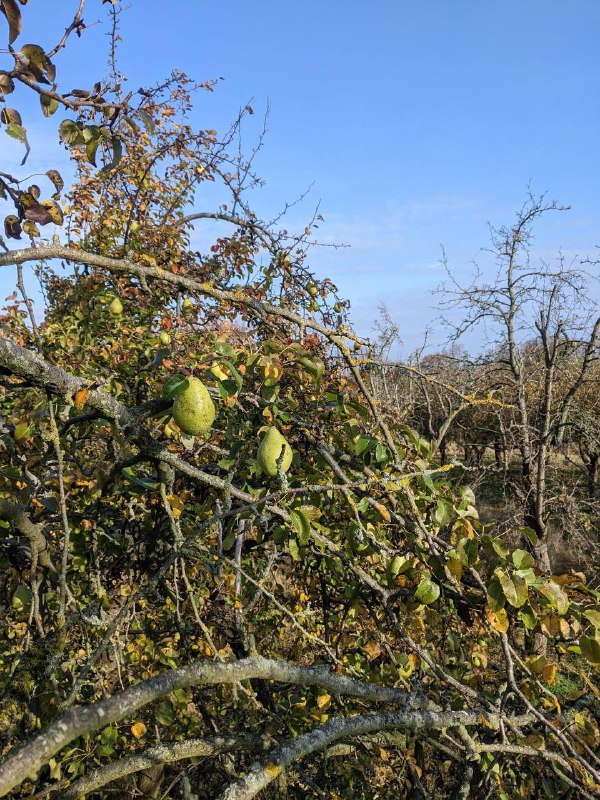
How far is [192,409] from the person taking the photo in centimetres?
135

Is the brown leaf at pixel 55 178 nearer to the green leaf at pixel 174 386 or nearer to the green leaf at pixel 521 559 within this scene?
the green leaf at pixel 174 386

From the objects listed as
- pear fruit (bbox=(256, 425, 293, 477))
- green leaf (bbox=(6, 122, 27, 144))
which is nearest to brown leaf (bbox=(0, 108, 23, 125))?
green leaf (bbox=(6, 122, 27, 144))

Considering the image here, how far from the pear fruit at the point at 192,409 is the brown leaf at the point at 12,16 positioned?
792mm

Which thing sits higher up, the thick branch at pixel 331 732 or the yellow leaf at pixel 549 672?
the thick branch at pixel 331 732

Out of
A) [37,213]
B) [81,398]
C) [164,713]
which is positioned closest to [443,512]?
[81,398]

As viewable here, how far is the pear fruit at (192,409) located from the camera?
1353 mm

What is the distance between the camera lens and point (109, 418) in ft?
4.67

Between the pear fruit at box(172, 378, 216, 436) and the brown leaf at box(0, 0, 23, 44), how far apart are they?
792mm

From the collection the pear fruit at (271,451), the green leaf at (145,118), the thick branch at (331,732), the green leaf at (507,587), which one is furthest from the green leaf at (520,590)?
the green leaf at (145,118)

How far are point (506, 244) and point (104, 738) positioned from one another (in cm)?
669

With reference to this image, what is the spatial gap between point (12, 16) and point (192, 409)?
0.88 meters

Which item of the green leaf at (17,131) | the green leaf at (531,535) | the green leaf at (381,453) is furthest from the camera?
the green leaf at (381,453)

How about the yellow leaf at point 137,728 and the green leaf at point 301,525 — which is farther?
the yellow leaf at point 137,728

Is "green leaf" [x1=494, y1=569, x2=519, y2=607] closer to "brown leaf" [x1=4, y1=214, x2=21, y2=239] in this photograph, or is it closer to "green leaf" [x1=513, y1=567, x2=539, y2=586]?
"green leaf" [x1=513, y1=567, x2=539, y2=586]
